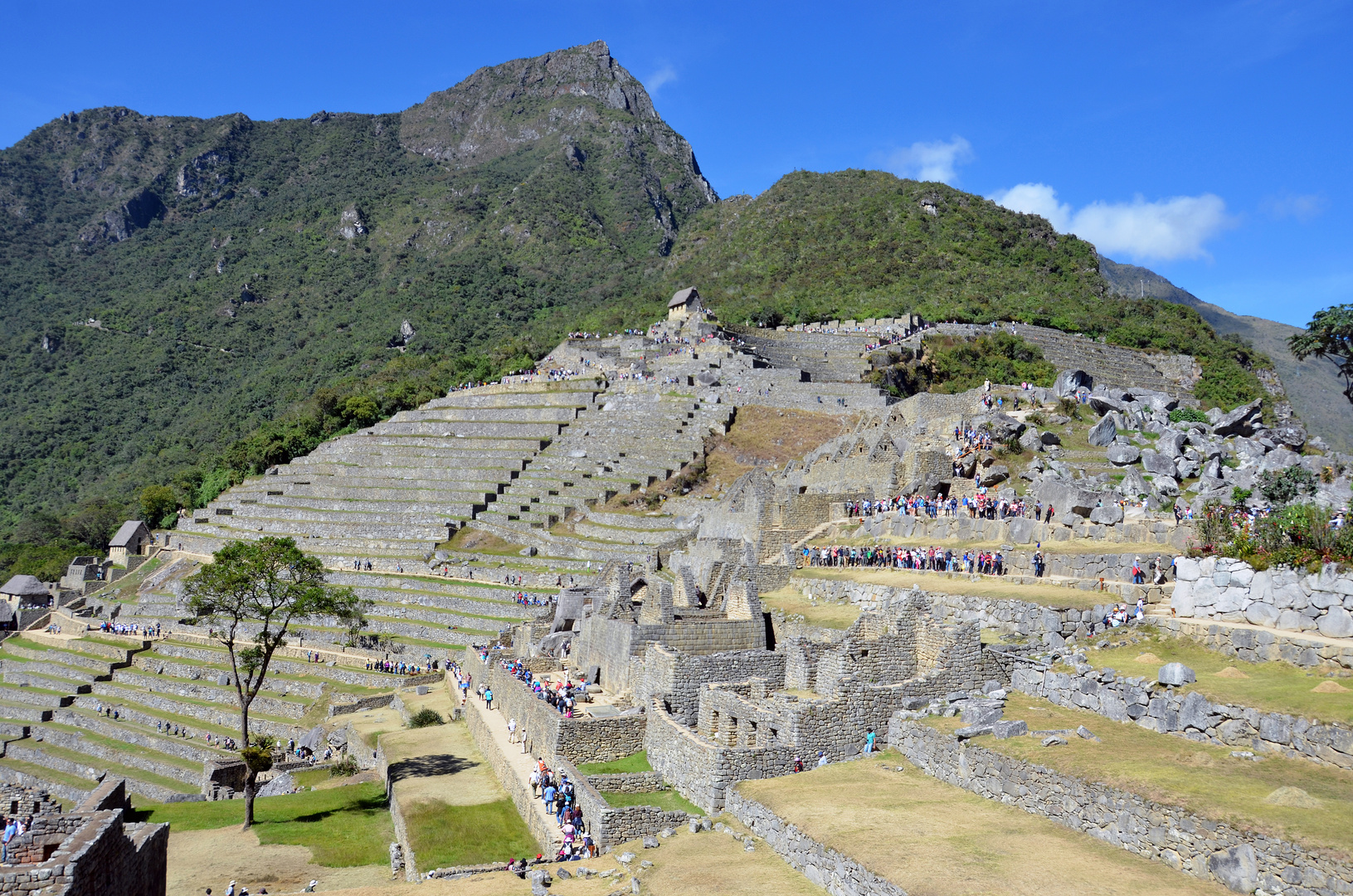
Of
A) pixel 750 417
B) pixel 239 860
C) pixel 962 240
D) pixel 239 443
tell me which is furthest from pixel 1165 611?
pixel 962 240

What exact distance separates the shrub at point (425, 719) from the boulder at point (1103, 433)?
71.4 feet

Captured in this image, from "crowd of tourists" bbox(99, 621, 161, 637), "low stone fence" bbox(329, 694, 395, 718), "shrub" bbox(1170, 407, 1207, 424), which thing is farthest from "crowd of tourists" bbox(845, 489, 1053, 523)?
"crowd of tourists" bbox(99, 621, 161, 637)

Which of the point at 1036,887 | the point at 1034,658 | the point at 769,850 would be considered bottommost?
the point at 769,850

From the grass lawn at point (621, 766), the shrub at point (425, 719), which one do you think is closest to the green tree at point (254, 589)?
the shrub at point (425, 719)

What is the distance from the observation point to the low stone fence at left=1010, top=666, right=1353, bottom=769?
1057 centimetres

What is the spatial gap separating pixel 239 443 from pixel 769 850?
70.2m

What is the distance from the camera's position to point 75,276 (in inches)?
6339

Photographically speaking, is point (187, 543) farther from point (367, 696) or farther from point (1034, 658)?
point (1034, 658)

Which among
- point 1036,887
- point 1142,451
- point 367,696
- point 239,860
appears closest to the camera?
point 1036,887

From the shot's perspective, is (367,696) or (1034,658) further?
(367,696)

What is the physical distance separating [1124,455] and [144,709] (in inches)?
1440

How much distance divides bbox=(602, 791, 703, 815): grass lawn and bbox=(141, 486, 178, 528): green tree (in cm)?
6235

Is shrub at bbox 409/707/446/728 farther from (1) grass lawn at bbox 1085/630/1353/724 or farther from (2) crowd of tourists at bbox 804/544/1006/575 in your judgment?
(1) grass lawn at bbox 1085/630/1353/724

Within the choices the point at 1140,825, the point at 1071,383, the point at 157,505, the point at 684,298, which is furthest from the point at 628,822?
the point at 157,505
